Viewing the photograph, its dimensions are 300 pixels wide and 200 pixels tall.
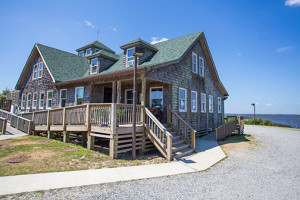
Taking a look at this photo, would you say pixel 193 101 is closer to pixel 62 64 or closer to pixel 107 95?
pixel 107 95

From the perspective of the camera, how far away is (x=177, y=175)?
5.44 meters

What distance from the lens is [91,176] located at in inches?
198

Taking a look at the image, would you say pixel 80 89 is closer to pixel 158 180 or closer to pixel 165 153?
pixel 165 153

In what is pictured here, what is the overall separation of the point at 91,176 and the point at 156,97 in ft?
23.4

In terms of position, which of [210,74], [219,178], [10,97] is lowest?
[219,178]

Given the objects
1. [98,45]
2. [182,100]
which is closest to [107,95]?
[182,100]

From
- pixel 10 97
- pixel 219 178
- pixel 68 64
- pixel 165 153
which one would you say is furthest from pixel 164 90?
pixel 10 97

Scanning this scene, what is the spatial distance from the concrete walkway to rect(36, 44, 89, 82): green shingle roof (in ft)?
39.9

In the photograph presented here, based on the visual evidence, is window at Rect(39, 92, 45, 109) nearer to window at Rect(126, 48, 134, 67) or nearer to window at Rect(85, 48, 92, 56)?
window at Rect(85, 48, 92, 56)

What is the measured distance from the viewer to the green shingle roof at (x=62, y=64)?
16.0 m

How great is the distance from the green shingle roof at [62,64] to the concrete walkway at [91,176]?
12157mm

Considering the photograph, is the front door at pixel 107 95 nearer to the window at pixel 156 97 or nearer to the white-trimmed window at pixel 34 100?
the window at pixel 156 97

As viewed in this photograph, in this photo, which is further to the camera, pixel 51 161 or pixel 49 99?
pixel 49 99

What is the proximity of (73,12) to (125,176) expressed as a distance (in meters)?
9.27
